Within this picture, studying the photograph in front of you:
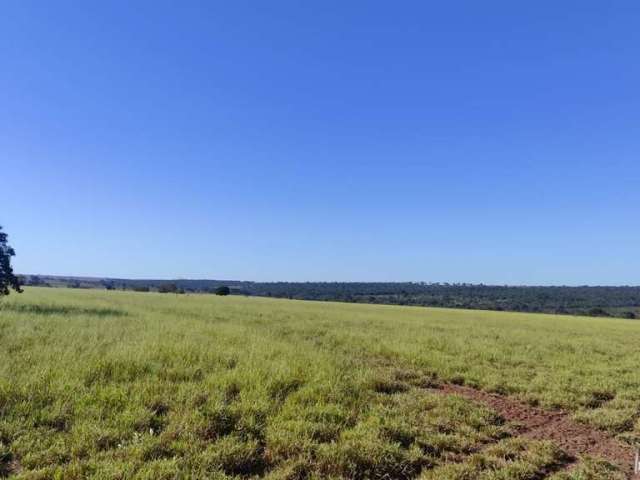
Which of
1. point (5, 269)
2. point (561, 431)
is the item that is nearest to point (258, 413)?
point (561, 431)

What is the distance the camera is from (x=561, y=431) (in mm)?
7621

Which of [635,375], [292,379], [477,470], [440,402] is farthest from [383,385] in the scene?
[635,375]

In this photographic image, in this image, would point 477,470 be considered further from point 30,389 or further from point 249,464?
point 30,389

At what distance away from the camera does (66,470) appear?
4.67m

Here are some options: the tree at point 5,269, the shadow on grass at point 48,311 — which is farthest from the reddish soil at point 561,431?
the tree at point 5,269

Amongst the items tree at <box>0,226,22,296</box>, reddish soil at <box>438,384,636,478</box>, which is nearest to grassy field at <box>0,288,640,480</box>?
reddish soil at <box>438,384,636,478</box>

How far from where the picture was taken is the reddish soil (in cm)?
652

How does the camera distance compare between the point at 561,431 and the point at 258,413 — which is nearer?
the point at 258,413

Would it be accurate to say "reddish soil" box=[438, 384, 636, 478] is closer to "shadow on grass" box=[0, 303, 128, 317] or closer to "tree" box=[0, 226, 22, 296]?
"shadow on grass" box=[0, 303, 128, 317]

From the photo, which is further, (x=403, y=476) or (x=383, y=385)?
(x=383, y=385)

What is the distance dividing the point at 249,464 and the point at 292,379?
3418 millimetres

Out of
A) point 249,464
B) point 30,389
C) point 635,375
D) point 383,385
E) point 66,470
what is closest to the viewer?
point 66,470

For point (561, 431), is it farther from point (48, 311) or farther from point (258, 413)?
point (48, 311)

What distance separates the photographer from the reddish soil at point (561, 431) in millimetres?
6520
